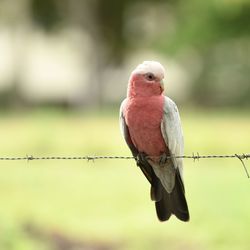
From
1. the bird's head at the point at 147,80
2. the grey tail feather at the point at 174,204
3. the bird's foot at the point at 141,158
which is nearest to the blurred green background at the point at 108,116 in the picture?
the bird's foot at the point at 141,158

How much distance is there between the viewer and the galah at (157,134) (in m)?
6.80

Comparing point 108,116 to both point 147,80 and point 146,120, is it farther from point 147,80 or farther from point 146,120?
point 147,80

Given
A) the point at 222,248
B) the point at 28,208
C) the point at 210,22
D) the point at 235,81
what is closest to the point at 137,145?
the point at 222,248

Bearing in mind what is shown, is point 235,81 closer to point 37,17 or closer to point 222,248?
point 37,17

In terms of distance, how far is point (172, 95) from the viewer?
32.9 metres

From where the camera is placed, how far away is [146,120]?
6922 mm

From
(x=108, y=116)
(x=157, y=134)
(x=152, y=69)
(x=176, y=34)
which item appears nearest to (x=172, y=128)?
(x=157, y=134)

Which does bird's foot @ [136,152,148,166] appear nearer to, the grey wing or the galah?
the galah

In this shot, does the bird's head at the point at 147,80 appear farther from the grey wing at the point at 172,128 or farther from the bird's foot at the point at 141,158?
the bird's foot at the point at 141,158

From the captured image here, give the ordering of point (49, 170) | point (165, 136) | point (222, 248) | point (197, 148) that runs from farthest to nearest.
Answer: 1. point (197, 148)
2. point (49, 170)
3. point (222, 248)
4. point (165, 136)

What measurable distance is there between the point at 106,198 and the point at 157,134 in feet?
22.4

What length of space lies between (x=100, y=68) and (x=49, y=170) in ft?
56.7

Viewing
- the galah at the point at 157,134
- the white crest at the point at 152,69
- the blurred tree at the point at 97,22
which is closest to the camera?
the white crest at the point at 152,69

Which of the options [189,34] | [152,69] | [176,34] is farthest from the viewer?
[176,34]
